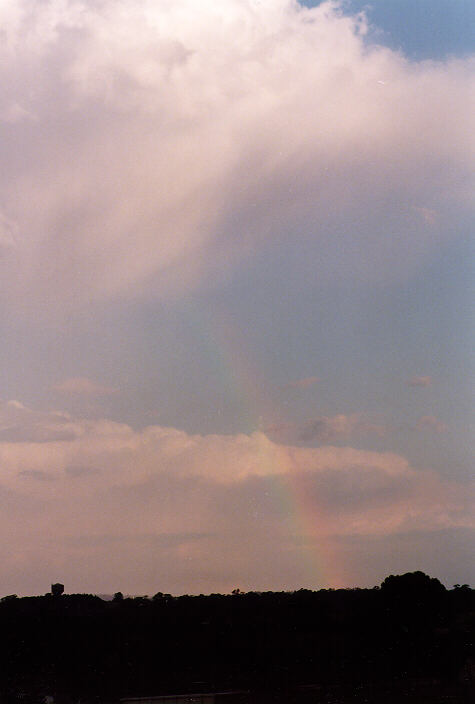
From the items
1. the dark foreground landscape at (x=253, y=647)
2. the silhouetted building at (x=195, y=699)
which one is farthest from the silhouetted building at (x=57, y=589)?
the silhouetted building at (x=195, y=699)

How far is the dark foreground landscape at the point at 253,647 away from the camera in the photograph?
6919 centimetres

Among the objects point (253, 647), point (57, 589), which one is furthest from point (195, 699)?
point (57, 589)

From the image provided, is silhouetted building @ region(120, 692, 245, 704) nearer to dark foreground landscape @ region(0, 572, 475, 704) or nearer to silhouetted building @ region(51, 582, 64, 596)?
dark foreground landscape @ region(0, 572, 475, 704)

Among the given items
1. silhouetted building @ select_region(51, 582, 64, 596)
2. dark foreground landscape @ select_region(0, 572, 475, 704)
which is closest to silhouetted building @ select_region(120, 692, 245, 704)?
dark foreground landscape @ select_region(0, 572, 475, 704)

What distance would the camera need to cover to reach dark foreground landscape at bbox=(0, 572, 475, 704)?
227 ft

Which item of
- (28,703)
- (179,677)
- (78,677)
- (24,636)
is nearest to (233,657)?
(179,677)

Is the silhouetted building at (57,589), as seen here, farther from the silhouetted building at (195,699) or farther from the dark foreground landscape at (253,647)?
the silhouetted building at (195,699)

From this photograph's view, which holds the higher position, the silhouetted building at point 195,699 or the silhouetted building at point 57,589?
the silhouetted building at point 57,589

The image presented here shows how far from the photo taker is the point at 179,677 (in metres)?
76.8

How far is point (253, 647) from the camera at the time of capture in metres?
84.4

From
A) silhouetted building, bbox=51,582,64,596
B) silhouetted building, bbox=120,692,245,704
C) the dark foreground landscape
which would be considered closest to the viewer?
silhouetted building, bbox=120,692,245,704

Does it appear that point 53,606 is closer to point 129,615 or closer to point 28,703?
point 129,615

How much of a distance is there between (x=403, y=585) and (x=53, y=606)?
120 ft

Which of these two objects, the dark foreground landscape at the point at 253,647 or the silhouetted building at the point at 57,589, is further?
the silhouetted building at the point at 57,589
